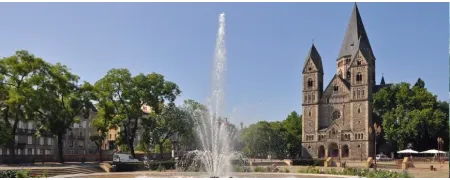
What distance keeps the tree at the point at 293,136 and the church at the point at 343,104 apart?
7221 mm

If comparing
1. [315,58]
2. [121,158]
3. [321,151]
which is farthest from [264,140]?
[121,158]

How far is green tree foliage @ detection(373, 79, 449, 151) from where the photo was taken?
254ft

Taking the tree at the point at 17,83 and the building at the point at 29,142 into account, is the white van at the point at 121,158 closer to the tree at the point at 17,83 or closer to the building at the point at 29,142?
the tree at the point at 17,83

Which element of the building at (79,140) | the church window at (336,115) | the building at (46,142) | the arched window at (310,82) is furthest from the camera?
the arched window at (310,82)

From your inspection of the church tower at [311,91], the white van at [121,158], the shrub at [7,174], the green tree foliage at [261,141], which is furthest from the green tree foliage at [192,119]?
the shrub at [7,174]

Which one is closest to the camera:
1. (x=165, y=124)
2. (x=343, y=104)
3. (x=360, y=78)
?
(x=165, y=124)

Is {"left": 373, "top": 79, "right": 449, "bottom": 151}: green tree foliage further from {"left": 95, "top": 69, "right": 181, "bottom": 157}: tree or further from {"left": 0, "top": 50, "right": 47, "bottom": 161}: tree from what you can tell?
{"left": 0, "top": 50, "right": 47, "bottom": 161}: tree

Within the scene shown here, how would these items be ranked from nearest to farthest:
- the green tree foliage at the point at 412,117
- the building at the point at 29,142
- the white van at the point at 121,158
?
the white van at the point at 121,158, the building at the point at 29,142, the green tree foliage at the point at 412,117

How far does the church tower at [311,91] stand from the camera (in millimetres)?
94000

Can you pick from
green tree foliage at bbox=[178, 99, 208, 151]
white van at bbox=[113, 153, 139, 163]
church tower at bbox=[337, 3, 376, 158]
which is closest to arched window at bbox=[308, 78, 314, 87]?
church tower at bbox=[337, 3, 376, 158]

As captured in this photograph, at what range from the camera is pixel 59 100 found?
54.8 meters

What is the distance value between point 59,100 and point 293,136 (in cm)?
5788

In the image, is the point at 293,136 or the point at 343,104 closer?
the point at 343,104

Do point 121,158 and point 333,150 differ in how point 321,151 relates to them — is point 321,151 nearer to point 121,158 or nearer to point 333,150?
point 333,150
